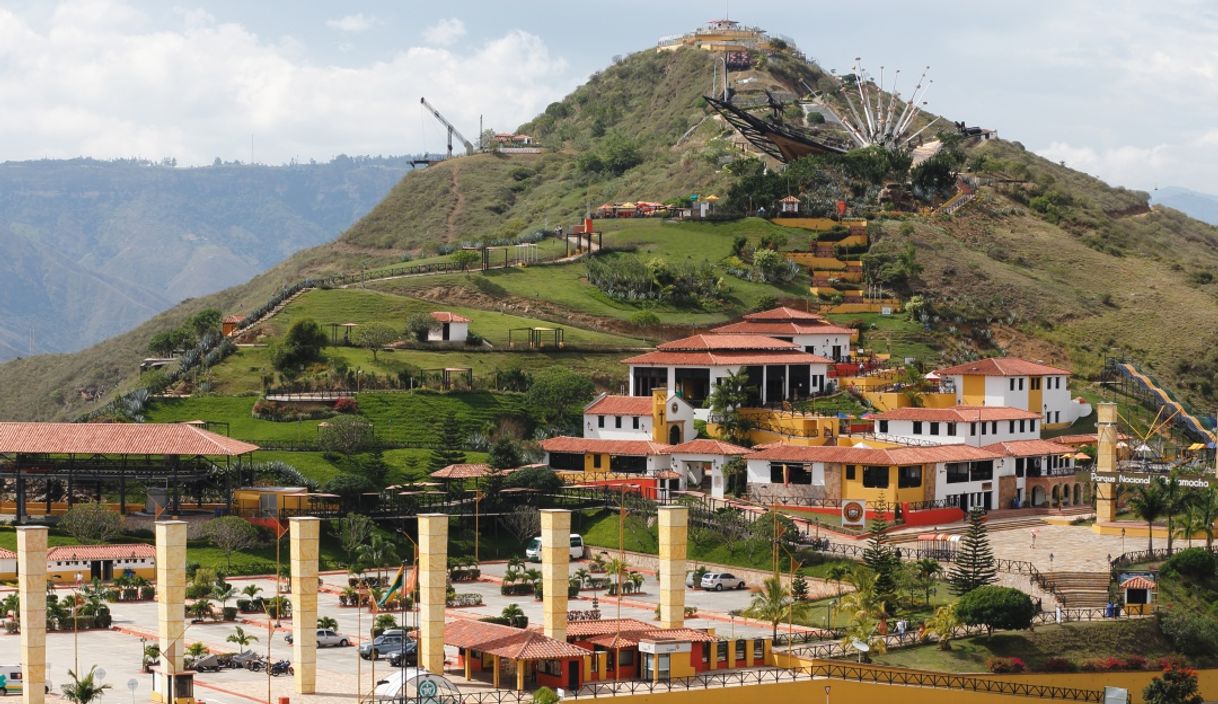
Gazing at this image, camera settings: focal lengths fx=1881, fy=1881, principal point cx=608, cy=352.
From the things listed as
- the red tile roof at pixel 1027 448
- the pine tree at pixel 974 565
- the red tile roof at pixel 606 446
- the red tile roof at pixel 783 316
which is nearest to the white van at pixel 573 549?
the red tile roof at pixel 606 446

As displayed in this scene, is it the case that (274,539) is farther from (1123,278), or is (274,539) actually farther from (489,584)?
(1123,278)

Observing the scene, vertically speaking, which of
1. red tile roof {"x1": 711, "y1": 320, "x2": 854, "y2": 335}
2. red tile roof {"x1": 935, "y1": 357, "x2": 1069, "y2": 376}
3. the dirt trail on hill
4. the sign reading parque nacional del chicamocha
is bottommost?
the sign reading parque nacional del chicamocha

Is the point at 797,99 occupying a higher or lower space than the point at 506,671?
higher

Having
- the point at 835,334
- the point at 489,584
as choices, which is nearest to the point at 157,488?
the point at 489,584

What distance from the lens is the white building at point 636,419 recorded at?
9212 cm

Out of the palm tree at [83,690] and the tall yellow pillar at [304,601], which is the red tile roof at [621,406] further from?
the palm tree at [83,690]

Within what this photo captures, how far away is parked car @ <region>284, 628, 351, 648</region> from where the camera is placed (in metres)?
60.2

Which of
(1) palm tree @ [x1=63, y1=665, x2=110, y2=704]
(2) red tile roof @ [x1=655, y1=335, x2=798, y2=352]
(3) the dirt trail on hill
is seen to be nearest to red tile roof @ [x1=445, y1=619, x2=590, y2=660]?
(1) palm tree @ [x1=63, y1=665, x2=110, y2=704]

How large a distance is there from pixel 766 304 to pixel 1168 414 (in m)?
26.8

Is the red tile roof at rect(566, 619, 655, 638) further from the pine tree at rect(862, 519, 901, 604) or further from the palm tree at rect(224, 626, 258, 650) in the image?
the palm tree at rect(224, 626, 258, 650)

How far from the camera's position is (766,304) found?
11925 cm

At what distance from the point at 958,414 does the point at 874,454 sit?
9.22m

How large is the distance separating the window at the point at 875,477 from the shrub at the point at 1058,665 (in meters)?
19.2

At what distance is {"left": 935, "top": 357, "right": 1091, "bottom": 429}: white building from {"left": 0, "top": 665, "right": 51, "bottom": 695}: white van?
54014mm
